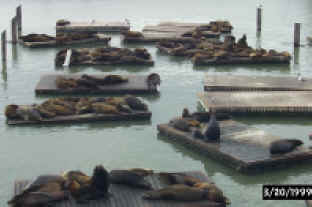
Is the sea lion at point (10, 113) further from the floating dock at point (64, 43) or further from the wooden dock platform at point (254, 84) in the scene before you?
the floating dock at point (64, 43)

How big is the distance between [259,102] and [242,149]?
3.79 metres

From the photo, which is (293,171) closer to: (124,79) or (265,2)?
(124,79)

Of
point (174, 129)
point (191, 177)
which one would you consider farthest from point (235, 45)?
point (191, 177)

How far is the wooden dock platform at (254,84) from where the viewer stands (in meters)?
16.8

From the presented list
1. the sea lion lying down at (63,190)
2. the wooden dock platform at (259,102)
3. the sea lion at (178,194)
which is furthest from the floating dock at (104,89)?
the sea lion at (178,194)

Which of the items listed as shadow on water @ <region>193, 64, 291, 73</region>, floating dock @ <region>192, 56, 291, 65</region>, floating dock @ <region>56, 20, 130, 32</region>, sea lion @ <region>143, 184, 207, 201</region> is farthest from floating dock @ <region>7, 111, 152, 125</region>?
floating dock @ <region>56, 20, 130, 32</region>

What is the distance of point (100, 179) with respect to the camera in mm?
9141

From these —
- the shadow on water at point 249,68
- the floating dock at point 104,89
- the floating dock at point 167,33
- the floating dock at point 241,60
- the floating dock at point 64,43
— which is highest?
the floating dock at point 167,33

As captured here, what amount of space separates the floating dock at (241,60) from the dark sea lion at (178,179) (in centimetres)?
1160

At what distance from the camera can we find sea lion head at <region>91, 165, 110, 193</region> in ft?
29.9

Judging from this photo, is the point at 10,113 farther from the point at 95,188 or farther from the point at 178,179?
the point at 178,179

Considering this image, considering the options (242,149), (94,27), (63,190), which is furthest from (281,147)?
(94,27)

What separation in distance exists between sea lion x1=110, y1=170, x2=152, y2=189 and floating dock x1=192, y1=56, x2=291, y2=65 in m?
11.9

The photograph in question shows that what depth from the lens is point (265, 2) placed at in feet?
159
